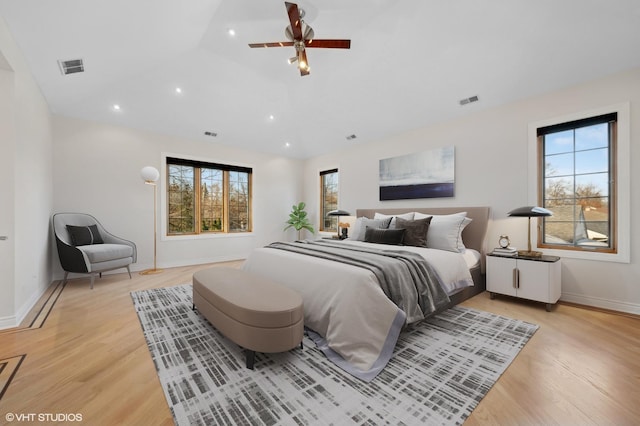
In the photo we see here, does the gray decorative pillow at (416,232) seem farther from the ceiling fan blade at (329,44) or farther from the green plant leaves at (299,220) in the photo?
the green plant leaves at (299,220)

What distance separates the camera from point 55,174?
3949mm

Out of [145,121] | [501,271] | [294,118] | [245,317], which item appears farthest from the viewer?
[294,118]

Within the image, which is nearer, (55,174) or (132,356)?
(132,356)

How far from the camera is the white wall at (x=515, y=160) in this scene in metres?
2.75

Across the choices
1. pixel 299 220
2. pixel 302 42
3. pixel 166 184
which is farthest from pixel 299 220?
pixel 302 42

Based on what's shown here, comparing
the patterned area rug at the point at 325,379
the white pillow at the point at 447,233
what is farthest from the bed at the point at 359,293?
the white pillow at the point at 447,233

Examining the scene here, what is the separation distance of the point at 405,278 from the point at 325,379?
102 cm

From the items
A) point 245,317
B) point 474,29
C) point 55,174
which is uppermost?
point 474,29

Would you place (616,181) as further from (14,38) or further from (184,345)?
(14,38)

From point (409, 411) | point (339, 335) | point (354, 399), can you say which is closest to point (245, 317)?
point (339, 335)

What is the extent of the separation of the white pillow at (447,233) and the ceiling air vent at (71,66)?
4773 mm

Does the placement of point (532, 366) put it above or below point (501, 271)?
below

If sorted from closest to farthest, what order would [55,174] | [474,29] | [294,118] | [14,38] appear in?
[14,38] < [474,29] < [55,174] < [294,118]

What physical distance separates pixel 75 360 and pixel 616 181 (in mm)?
5188
